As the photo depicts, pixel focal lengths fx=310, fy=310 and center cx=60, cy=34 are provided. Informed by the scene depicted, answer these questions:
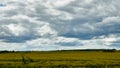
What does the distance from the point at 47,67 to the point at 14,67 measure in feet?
13.4

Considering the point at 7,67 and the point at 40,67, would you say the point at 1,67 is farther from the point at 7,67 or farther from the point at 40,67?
the point at 40,67

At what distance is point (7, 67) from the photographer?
3744 cm

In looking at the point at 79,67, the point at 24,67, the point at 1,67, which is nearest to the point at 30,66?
the point at 24,67

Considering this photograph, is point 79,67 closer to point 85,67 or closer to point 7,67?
point 85,67

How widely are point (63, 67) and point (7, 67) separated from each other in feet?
22.6

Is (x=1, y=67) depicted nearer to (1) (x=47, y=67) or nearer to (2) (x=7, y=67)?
(2) (x=7, y=67)

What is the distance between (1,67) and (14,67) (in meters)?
1.85

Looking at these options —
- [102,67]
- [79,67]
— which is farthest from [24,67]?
[102,67]

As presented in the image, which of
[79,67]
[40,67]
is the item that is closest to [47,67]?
[40,67]

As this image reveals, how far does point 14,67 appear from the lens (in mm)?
36812

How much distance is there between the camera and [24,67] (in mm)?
36219

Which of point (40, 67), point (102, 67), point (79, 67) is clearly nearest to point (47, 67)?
point (40, 67)

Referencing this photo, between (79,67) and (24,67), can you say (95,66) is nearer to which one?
(79,67)

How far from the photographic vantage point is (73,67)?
3547cm
